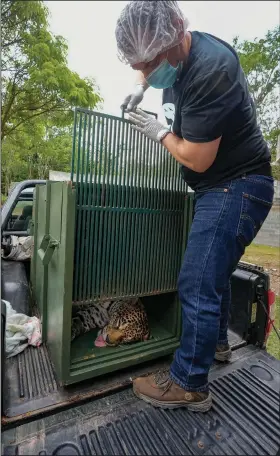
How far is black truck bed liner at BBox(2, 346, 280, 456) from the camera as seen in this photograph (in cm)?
88

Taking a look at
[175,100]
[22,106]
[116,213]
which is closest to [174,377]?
[116,213]

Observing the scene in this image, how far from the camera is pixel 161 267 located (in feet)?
4.72

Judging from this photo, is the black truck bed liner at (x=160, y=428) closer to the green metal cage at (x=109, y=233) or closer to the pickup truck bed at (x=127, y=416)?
the pickup truck bed at (x=127, y=416)

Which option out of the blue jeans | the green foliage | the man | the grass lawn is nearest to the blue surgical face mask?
the man

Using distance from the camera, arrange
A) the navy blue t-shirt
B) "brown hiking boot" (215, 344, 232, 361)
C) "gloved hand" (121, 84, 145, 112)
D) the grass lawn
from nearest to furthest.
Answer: the navy blue t-shirt
"gloved hand" (121, 84, 145, 112)
"brown hiking boot" (215, 344, 232, 361)
the grass lawn

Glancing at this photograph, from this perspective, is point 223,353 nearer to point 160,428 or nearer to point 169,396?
point 169,396

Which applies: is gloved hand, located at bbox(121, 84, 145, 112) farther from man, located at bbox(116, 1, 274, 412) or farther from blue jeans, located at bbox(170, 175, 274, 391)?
blue jeans, located at bbox(170, 175, 274, 391)

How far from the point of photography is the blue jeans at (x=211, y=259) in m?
1.16

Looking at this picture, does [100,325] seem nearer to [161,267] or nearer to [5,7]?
[161,267]

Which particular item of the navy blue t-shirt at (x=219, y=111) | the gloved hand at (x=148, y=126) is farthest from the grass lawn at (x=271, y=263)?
Result: the gloved hand at (x=148, y=126)

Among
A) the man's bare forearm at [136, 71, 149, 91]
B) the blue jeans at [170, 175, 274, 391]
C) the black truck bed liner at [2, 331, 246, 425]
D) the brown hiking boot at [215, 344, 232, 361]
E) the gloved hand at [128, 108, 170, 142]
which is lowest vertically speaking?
the black truck bed liner at [2, 331, 246, 425]

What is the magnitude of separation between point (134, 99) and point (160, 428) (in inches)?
52.2

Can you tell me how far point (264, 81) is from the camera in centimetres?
139

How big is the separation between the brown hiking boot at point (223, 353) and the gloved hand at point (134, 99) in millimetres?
1262
